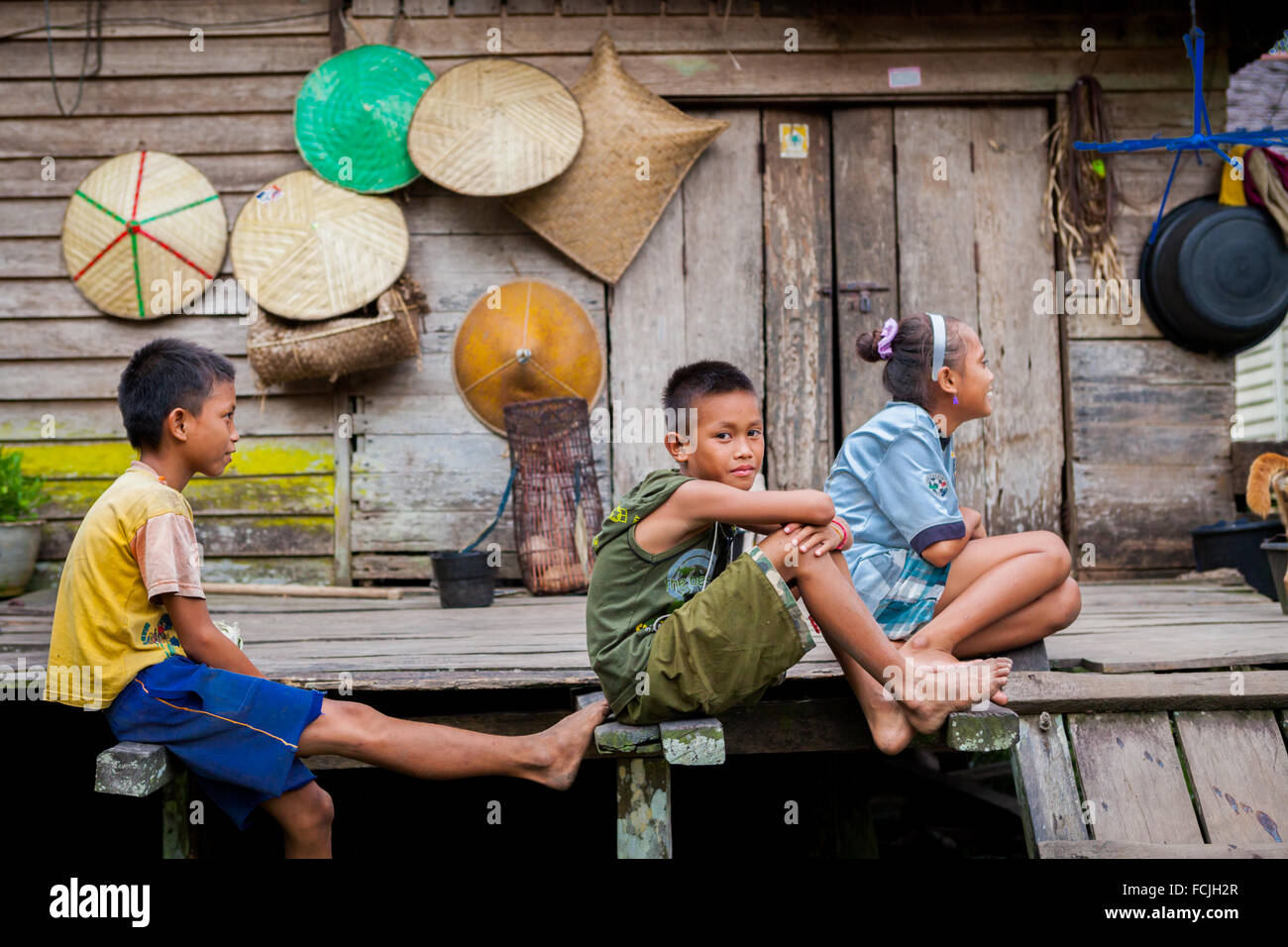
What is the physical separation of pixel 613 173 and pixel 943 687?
3.51 m

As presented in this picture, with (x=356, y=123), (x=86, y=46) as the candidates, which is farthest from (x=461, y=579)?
(x=86, y=46)

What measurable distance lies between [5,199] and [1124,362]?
19.1 feet

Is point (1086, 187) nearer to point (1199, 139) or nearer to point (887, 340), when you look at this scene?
point (1199, 139)

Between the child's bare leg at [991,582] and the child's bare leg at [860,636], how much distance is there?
198mm

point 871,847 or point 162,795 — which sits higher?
point 162,795

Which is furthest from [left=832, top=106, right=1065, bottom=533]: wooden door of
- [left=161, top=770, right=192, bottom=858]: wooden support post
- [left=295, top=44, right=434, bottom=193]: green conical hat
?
[left=161, top=770, right=192, bottom=858]: wooden support post

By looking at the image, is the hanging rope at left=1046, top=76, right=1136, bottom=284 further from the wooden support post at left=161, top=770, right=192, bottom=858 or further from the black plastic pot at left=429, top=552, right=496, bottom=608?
the wooden support post at left=161, top=770, right=192, bottom=858

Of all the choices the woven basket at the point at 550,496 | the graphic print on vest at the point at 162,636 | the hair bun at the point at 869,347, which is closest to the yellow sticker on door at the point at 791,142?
the woven basket at the point at 550,496

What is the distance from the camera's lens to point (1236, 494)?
5367 mm

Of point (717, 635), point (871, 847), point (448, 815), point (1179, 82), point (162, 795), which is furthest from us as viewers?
point (1179, 82)

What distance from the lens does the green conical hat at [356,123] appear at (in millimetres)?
5098

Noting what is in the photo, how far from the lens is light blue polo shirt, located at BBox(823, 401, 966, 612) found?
266 cm

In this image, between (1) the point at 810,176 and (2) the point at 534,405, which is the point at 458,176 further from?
(1) the point at 810,176
